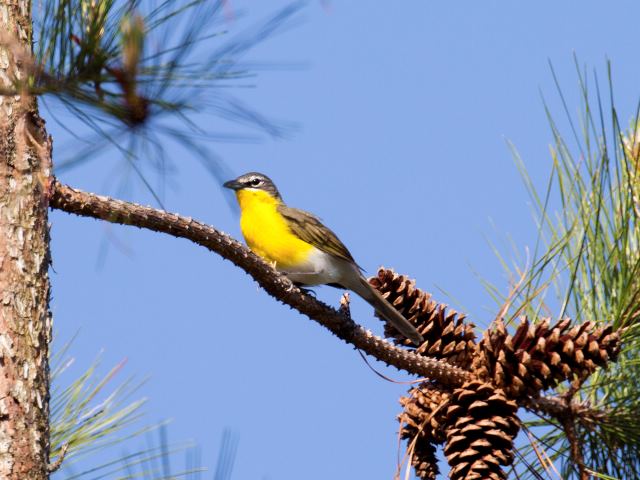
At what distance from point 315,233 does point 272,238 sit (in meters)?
0.29

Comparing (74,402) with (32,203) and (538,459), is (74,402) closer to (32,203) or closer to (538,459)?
(32,203)

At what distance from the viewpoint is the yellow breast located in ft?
20.9

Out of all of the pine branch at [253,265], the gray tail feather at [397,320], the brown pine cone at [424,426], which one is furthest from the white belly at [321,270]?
the brown pine cone at [424,426]

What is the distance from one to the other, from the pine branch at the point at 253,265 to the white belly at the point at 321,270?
1936 mm

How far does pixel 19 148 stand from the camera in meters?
3.61

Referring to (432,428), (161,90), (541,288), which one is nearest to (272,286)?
(432,428)

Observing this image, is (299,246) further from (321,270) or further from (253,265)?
(253,265)

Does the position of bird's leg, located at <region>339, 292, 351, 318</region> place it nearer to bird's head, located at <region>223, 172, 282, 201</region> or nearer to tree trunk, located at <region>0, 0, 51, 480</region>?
tree trunk, located at <region>0, 0, 51, 480</region>

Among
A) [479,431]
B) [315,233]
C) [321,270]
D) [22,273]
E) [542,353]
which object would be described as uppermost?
[315,233]

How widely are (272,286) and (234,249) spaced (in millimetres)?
373

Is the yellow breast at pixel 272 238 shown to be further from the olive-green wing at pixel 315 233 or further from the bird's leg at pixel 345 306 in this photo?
the bird's leg at pixel 345 306

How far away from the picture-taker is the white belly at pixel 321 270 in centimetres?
630

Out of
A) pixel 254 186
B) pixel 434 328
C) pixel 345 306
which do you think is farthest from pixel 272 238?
pixel 434 328

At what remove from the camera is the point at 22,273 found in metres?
3.52
